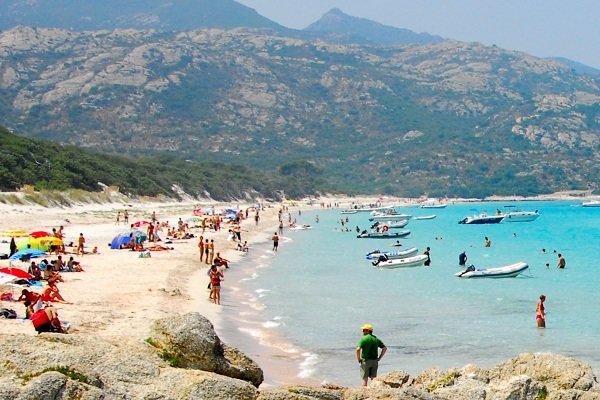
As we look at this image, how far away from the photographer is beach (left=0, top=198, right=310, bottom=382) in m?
17.8

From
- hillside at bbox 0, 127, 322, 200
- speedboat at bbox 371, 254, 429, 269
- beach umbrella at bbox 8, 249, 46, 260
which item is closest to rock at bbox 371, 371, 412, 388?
beach umbrella at bbox 8, 249, 46, 260

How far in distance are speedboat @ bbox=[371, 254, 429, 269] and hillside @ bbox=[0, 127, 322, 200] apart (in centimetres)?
3801

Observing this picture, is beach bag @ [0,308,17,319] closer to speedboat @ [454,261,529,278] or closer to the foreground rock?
the foreground rock

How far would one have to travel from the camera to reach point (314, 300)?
2930 centimetres

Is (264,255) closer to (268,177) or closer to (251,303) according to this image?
(251,303)

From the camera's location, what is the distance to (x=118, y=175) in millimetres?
98188

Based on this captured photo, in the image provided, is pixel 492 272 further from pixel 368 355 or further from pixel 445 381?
pixel 445 381

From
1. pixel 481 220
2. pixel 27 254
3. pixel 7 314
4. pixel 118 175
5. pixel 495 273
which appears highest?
pixel 118 175

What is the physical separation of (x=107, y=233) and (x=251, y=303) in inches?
994

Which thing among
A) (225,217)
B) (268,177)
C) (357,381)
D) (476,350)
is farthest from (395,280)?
(268,177)

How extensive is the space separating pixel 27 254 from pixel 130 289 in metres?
8.25

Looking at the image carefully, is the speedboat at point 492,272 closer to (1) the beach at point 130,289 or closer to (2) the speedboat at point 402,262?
(2) the speedboat at point 402,262

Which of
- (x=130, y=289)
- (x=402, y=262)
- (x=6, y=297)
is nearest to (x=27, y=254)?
(x=130, y=289)

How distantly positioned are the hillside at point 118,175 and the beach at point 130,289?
57.0 ft
